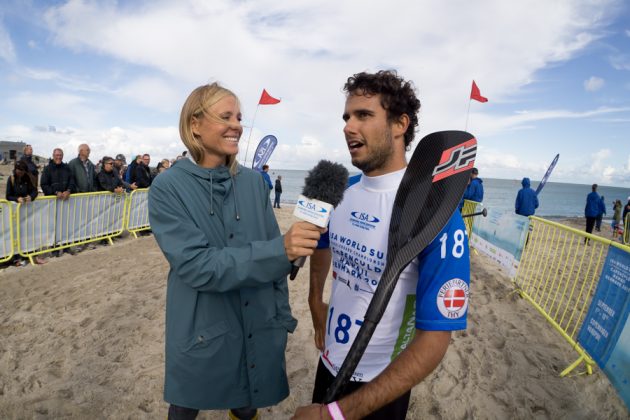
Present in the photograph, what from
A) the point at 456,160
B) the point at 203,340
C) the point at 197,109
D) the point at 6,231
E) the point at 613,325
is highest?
the point at 197,109

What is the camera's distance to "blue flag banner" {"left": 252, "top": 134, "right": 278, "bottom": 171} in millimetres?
13099

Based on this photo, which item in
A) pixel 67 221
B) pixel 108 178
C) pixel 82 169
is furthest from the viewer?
pixel 108 178

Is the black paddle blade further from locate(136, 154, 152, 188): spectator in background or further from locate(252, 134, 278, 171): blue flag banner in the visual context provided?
locate(252, 134, 278, 171): blue flag banner

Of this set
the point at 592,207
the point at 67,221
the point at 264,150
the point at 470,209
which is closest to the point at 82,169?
the point at 67,221

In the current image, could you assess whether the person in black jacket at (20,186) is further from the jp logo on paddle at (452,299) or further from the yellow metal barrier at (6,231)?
the jp logo on paddle at (452,299)

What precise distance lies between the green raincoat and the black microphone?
16.2 inches

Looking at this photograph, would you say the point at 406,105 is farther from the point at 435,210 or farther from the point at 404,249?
the point at 404,249

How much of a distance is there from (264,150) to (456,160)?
1220 cm

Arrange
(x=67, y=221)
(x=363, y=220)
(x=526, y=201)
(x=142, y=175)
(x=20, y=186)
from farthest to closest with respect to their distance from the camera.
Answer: (x=142, y=175)
(x=526, y=201)
(x=67, y=221)
(x=20, y=186)
(x=363, y=220)

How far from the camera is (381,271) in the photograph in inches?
67.9

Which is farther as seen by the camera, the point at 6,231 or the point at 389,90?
the point at 6,231

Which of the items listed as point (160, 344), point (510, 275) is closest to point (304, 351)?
point (160, 344)

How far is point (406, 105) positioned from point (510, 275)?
6.52m

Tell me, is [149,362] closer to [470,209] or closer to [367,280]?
[367,280]
